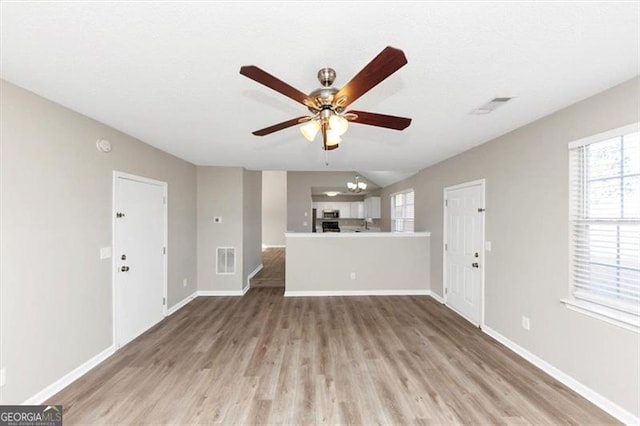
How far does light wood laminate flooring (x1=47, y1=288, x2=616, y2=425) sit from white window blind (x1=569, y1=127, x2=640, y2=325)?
0.91 m

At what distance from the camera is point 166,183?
12.7ft

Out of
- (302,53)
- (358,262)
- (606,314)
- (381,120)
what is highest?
(302,53)

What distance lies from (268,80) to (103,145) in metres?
2.46

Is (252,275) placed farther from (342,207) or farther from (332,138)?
(342,207)

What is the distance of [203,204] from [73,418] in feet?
11.2

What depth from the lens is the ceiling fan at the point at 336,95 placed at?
45.0 inches

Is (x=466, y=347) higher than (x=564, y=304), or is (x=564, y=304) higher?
(x=564, y=304)

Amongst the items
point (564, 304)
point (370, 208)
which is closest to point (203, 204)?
point (564, 304)

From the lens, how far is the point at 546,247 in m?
2.53

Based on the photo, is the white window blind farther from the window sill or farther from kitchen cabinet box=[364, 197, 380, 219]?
kitchen cabinet box=[364, 197, 380, 219]

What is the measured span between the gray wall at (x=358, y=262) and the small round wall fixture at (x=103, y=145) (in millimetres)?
3030

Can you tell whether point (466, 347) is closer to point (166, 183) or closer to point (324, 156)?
point (324, 156)

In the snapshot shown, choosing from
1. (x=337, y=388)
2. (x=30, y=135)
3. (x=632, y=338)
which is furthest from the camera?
(x=337, y=388)

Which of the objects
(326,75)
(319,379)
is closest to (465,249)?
(319,379)
